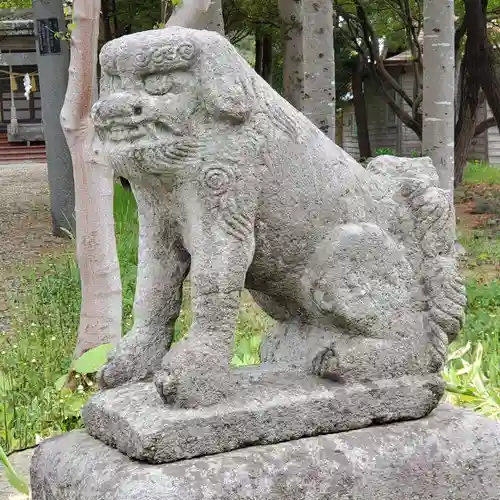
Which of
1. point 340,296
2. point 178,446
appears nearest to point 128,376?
point 178,446

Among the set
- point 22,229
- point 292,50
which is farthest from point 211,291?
point 292,50

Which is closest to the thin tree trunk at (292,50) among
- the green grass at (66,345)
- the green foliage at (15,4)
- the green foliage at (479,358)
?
the green grass at (66,345)

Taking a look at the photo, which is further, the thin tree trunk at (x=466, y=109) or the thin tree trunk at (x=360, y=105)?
the thin tree trunk at (x=360, y=105)

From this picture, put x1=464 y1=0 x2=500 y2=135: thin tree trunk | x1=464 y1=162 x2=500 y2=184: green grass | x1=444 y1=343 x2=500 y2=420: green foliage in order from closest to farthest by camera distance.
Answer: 1. x1=444 y1=343 x2=500 y2=420: green foliage
2. x1=464 y1=0 x2=500 y2=135: thin tree trunk
3. x1=464 y1=162 x2=500 y2=184: green grass

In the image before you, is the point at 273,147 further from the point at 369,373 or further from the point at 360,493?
the point at 360,493

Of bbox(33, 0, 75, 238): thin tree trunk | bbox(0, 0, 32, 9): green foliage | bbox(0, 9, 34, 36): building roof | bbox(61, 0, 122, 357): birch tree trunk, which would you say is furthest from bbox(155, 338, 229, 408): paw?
bbox(0, 9, 34, 36): building roof

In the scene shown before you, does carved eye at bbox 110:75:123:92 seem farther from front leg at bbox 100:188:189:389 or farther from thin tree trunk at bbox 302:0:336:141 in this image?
thin tree trunk at bbox 302:0:336:141

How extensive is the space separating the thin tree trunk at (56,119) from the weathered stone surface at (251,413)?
625 cm

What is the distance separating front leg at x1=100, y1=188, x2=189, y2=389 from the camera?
7.92 feet

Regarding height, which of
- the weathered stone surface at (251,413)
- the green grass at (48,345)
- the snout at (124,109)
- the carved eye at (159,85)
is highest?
the carved eye at (159,85)

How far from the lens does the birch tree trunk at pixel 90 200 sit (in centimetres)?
478

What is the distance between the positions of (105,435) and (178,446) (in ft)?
0.93

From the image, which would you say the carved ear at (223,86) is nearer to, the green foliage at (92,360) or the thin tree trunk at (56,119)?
the green foliage at (92,360)

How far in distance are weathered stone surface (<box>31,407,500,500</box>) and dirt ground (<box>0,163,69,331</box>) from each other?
14.8 ft
